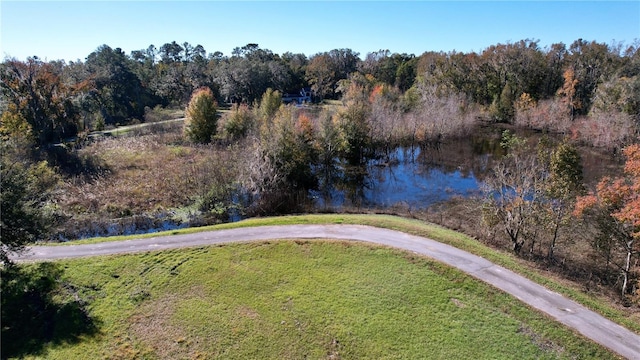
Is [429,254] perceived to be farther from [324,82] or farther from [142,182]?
[324,82]

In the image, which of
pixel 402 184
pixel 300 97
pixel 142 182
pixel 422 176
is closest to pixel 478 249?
pixel 402 184

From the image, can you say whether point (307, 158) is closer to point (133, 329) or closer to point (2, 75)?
point (133, 329)

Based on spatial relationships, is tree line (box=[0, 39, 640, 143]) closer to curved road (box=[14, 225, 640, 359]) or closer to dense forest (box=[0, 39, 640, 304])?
dense forest (box=[0, 39, 640, 304])

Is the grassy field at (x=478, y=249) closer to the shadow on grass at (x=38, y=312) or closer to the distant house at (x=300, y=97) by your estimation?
the shadow on grass at (x=38, y=312)

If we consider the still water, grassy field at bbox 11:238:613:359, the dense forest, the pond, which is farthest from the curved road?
the still water

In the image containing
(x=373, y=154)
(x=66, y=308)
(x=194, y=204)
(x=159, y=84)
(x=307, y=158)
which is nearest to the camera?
(x=66, y=308)

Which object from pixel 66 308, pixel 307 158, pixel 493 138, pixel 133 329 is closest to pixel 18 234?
pixel 66 308

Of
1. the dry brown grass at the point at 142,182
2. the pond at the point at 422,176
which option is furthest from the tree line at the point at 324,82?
the pond at the point at 422,176
